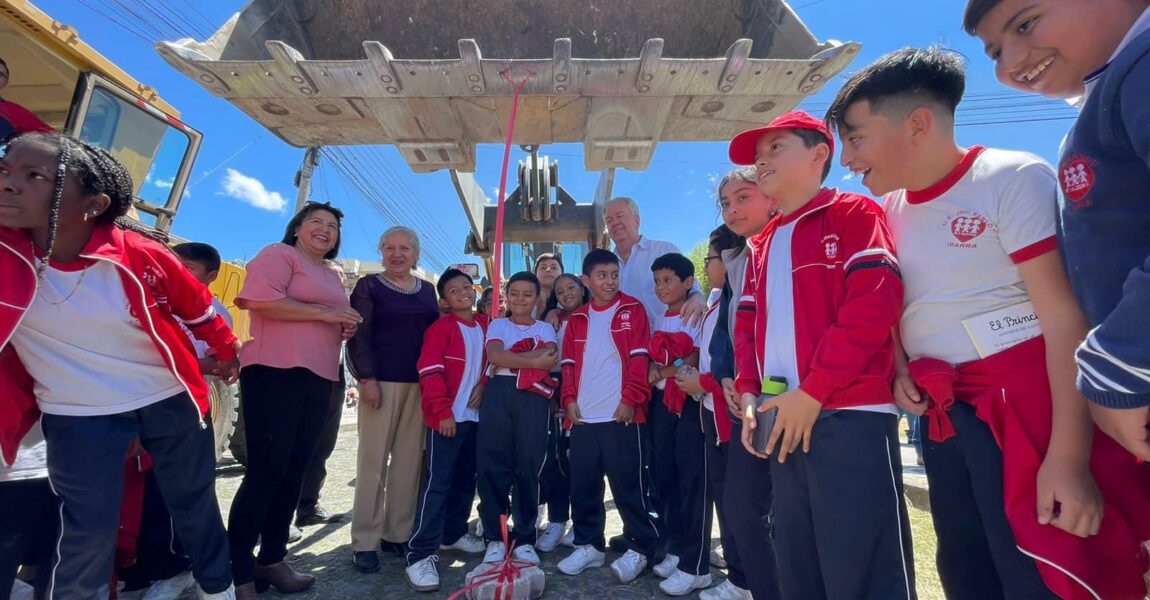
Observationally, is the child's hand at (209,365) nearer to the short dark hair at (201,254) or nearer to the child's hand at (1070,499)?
the short dark hair at (201,254)

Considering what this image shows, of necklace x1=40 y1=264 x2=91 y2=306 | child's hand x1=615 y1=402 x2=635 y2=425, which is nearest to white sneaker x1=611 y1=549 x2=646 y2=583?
child's hand x1=615 y1=402 x2=635 y2=425

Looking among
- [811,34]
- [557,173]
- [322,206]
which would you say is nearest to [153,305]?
[322,206]

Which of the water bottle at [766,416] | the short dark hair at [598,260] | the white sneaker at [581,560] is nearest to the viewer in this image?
the water bottle at [766,416]

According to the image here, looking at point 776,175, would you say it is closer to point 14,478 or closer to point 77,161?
point 77,161

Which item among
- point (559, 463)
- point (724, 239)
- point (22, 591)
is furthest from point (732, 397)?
point (22, 591)

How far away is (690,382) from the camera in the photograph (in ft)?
8.82

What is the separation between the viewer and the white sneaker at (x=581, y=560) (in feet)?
9.55

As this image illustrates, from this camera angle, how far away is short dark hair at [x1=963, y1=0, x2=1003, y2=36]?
1.22 meters

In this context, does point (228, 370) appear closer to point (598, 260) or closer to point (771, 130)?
point (598, 260)

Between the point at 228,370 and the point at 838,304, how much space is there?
8.29 ft

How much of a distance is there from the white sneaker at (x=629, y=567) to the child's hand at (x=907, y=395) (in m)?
1.87

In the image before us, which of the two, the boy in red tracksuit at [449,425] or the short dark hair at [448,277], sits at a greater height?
the short dark hair at [448,277]

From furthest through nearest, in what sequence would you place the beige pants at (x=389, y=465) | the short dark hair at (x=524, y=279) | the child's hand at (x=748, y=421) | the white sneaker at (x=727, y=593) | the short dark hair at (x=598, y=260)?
the short dark hair at (x=524, y=279) < the short dark hair at (x=598, y=260) < the beige pants at (x=389, y=465) < the white sneaker at (x=727, y=593) < the child's hand at (x=748, y=421)

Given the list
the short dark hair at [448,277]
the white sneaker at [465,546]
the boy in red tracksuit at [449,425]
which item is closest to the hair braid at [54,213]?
the boy in red tracksuit at [449,425]
